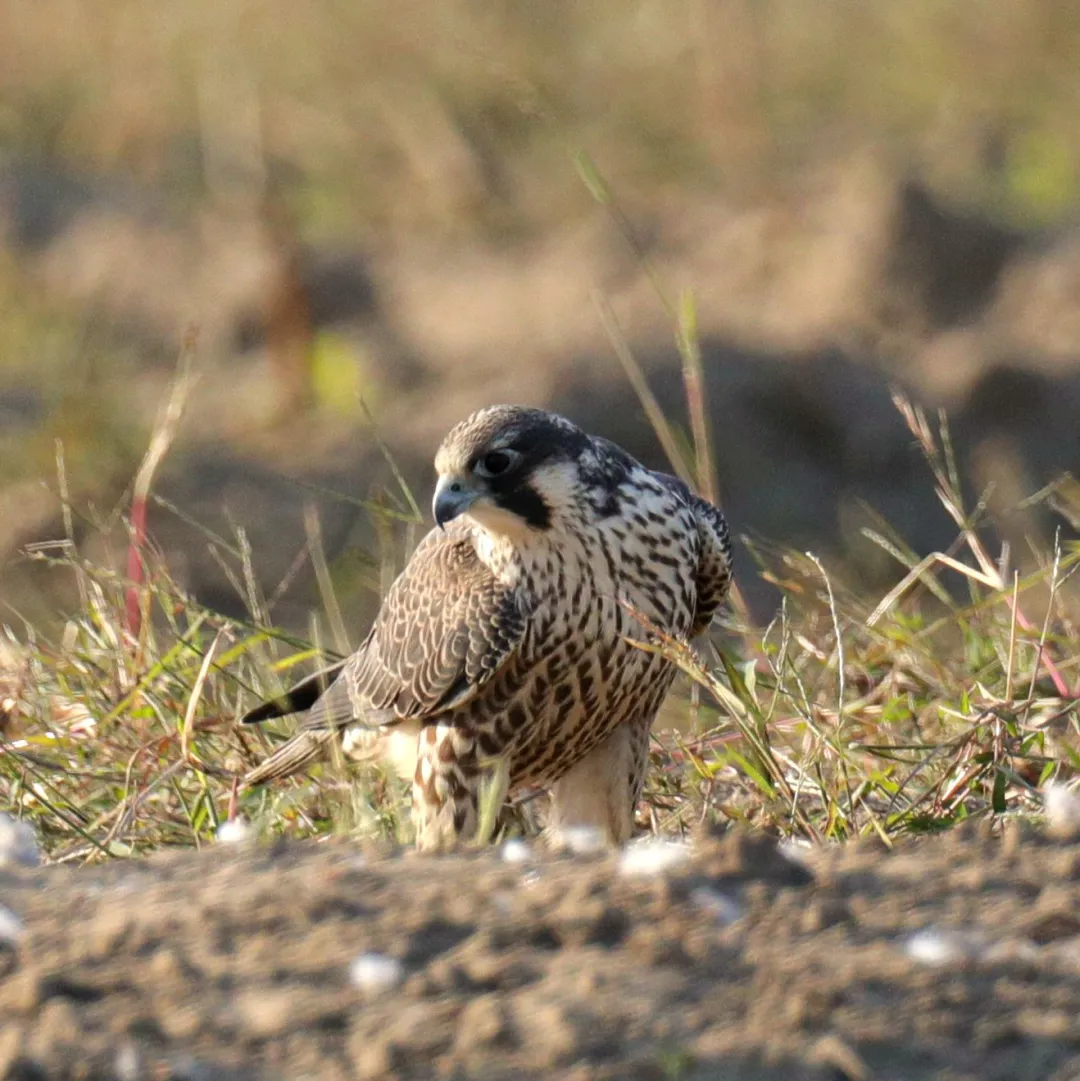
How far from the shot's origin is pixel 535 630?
3.50m

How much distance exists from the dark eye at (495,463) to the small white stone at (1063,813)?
1.08 meters

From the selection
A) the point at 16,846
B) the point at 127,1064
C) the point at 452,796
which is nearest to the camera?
the point at 127,1064

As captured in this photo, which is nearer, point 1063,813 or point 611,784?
point 1063,813

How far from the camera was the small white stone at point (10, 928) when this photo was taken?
7.61 feet

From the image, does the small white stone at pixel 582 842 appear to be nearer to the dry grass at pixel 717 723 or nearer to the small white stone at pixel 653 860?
the small white stone at pixel 653 860

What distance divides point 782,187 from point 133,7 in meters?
4.23

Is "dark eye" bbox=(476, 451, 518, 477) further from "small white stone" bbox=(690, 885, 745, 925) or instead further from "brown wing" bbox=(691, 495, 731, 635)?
"small white stone" bbox=(690, 885, 745, 925)

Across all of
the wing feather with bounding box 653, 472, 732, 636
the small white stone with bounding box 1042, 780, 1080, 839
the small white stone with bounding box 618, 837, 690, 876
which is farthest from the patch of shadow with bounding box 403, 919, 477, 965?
the wing feather with bounding box 653, 472, 732, 636

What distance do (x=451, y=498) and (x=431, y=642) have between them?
30 cm

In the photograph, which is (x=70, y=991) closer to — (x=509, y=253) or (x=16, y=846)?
(x=16, y=846)

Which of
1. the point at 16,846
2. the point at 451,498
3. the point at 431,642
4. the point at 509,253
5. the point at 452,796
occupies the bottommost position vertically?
the point at 509,253

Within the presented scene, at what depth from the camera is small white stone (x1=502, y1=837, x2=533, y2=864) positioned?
97.4 inches

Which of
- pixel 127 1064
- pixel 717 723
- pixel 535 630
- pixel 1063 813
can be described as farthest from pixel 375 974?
pixel 717 723

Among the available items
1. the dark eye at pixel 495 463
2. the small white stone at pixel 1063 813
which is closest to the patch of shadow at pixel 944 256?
the dark eye at pixel 495 463
